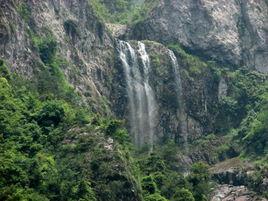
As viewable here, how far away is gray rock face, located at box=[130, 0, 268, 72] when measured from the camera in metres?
64.6

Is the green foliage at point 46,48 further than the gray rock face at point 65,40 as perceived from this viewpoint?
Yes

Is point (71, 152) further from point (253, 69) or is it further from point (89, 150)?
point (253, 69)

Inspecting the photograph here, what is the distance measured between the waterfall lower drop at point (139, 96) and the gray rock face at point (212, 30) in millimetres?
6742

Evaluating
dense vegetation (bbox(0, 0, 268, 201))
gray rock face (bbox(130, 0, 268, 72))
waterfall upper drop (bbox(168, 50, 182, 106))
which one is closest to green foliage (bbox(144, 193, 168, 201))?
dense vegetation (bbox(0, 0, 268, 201))

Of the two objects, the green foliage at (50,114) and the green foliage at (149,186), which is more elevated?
the green foliage at (50,114)

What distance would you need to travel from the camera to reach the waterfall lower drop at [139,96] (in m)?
55.7

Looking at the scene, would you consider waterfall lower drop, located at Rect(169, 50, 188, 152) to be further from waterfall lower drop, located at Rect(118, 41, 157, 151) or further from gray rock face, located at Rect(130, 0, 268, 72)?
gray rock face, located at Rect(130, 0, 268, 72)

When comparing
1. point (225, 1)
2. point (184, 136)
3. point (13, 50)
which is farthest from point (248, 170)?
point (225, 1)

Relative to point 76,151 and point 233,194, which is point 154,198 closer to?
point 76,151

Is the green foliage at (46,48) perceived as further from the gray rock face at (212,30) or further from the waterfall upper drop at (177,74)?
the gray rock face at (212,30)

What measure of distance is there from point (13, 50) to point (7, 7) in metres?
3.33

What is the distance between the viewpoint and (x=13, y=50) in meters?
46.7

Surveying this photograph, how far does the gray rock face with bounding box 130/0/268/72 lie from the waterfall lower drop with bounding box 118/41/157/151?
674 cm

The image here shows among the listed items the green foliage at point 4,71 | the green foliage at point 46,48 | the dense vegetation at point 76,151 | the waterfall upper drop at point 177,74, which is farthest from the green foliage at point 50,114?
the waterfall upper drop at point 177,74
